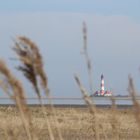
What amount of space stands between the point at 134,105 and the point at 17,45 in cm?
73

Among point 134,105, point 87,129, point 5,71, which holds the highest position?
point 87,129

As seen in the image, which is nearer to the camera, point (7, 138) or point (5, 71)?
point (5, 71)

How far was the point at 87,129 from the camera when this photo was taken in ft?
67.9

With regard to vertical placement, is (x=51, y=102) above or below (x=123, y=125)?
below

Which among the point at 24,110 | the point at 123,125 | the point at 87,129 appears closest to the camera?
the point at 24,110

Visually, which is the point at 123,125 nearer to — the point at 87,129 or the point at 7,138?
the point at 87,129

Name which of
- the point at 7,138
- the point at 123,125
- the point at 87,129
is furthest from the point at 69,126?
the point at 7,138

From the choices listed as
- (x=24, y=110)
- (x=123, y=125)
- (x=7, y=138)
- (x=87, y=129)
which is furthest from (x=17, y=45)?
(x=123, y=125)

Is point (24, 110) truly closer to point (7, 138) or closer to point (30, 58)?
point (30, 58)

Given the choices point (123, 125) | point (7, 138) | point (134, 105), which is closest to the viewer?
point (134, 105)

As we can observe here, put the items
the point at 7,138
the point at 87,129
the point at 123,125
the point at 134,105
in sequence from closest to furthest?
the point at 134,105 → the point at 7,138 → the point at 87,129 → the point at 123,125

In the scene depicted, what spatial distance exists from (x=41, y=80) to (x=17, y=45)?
237mm

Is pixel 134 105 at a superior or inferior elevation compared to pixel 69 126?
inferior

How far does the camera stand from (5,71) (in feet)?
10.4
